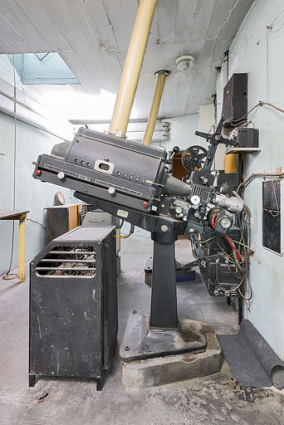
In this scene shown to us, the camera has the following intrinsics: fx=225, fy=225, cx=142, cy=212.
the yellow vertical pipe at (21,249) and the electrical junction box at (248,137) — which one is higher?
the electrical junction box at (248,137)

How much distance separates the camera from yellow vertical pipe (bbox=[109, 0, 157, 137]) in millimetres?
1554

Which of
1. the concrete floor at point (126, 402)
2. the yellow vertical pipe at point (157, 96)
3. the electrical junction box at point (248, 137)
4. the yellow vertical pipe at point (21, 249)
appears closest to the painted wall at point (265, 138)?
the electrical junction box at point (248, 137)

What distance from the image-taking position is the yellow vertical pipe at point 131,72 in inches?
61.2

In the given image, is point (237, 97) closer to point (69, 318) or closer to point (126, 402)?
point (69, 318)

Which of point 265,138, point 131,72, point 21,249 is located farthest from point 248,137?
point 21,249

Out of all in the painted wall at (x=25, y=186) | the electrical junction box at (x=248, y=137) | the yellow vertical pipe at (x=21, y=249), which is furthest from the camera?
the painted wall at (x=25, y=186)

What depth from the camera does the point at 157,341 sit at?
151 cm

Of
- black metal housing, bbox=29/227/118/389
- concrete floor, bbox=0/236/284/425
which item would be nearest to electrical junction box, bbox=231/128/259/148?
black metal housing, bbox=29/227/118/389

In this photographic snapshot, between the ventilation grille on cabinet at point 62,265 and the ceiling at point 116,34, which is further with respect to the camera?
the ceiling at point 116,34

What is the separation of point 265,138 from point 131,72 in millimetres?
1083

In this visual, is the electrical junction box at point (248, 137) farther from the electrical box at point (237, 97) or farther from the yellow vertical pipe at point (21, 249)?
the yellow vertical pipe at point (21, 249)

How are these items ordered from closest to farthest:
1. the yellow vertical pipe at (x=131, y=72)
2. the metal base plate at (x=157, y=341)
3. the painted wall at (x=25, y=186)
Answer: the metal base plate at (x=157, y=341) < the yellow vertical pipe at (x=131, y=72) < the painted wall at (x=25, y=186)

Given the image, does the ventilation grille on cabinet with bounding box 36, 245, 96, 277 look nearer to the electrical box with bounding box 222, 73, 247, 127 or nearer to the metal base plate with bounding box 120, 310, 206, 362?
the metal base plate with bounding box 120, 310, 206, 362

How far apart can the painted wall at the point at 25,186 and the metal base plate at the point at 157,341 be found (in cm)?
239
